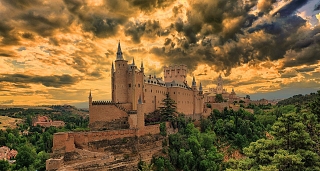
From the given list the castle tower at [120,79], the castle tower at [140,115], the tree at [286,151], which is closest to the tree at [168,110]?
the castle tower at [120,79]

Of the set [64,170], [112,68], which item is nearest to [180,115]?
[112,68]

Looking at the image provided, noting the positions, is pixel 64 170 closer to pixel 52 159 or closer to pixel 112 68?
pixel 52 159

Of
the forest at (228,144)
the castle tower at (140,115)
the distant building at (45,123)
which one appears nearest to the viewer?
the forest at (228,144)

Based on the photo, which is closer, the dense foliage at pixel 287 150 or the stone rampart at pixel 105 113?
the dense foliage at pixel 287 150

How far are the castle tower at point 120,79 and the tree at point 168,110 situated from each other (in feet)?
25.6

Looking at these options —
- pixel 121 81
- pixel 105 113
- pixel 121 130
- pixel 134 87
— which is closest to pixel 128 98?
pixel 134 87

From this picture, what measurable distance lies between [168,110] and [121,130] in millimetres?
13452

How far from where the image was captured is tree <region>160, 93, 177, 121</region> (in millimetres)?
46116

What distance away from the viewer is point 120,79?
4278 cm

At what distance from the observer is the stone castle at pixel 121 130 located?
30.0 meters

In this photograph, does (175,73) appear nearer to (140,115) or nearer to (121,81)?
(121,81)

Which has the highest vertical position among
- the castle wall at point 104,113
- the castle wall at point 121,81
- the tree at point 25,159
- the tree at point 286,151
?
the castle wall at point 121,81

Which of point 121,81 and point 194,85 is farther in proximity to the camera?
point 194,85

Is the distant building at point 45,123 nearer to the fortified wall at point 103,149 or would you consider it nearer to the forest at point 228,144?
the forest at point 228,144
